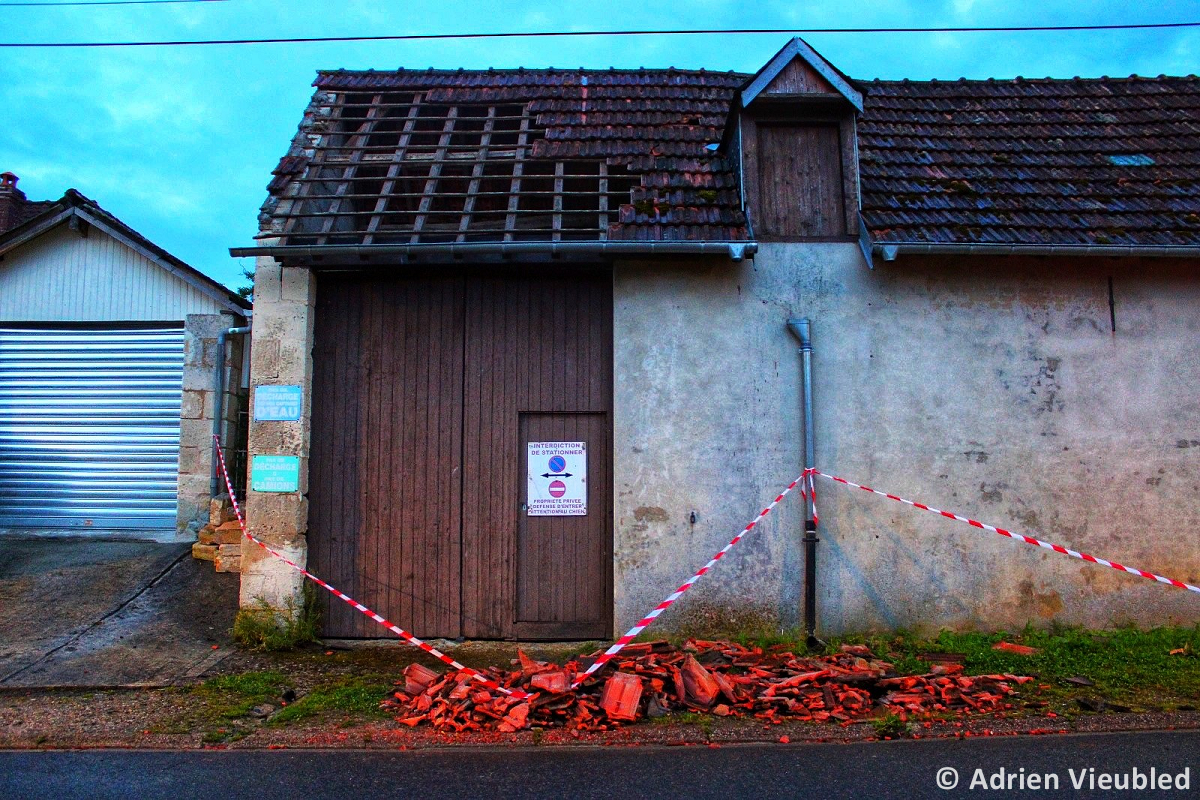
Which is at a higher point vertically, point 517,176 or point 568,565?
point 517,176

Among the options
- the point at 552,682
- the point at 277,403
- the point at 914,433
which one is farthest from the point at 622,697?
the point at 277,403

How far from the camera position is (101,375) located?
430 inches

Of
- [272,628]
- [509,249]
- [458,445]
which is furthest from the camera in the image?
[458,445]

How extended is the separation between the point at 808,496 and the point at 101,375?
903 cm

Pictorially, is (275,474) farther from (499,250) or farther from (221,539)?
(499,250)

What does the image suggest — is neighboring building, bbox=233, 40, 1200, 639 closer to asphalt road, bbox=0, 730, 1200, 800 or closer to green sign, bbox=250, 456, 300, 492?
green sign, bbox=250, 456, 300, 492

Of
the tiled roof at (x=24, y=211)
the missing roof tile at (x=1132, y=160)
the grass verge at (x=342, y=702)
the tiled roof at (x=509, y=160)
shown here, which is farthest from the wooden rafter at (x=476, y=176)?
the tiled roof at (x=24, y=211)

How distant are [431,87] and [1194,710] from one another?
31.4ft

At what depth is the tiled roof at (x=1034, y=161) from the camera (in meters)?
8.13

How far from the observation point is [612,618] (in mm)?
7938

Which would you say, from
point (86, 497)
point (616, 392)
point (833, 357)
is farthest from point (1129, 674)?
point (86, 497)

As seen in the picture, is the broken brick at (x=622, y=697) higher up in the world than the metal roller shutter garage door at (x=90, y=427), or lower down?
lower down

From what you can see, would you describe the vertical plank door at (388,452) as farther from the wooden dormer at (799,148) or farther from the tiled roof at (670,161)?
the wooden dormer at (799,148)

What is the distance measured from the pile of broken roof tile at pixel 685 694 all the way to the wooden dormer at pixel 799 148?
419 cm
